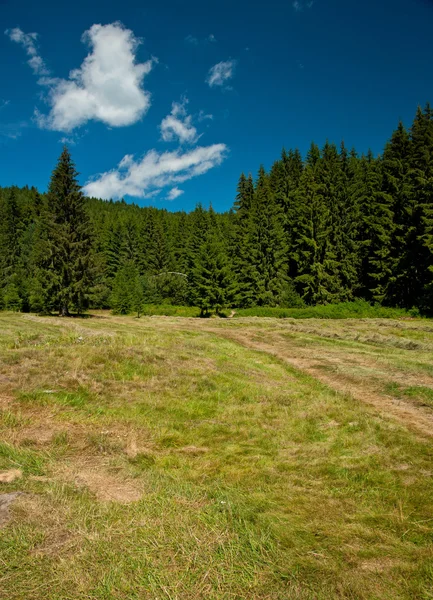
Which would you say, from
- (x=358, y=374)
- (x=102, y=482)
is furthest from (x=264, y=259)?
(x=102, y=482)

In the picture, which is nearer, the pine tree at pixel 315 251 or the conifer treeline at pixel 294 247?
the conifer treeline at pixel 294 247

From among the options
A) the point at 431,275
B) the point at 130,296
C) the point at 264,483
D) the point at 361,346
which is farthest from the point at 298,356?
the point at 130,296

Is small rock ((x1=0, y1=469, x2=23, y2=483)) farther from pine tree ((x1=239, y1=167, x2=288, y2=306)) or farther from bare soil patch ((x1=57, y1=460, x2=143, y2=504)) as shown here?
pine tree ((x1=239, y1=167, x2=288, y2=306))

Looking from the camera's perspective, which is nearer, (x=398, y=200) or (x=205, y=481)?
(x=205, y=481)

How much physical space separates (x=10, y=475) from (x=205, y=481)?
2748 mm

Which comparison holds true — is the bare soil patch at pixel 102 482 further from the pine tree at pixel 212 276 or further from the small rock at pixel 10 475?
the pine tree at pixel 212 276

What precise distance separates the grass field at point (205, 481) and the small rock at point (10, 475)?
102 millimetres

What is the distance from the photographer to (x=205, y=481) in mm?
5387

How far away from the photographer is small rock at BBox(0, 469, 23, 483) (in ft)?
15.4

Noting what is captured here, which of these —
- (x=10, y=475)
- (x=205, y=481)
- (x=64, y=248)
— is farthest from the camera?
(x=64, y=248)

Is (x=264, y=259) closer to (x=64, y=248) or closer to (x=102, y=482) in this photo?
(x=64, y=248)

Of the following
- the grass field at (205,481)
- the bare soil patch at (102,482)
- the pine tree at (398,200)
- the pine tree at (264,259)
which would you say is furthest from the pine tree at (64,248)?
the pine tree at (398,200)

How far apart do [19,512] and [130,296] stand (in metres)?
46.3

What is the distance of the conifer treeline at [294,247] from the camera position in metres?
36.4
